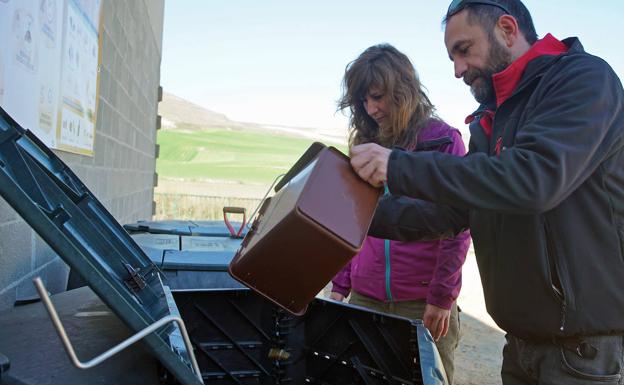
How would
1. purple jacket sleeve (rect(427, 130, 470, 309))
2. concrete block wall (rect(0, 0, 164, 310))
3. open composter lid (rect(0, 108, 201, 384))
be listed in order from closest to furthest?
open composter lid (rect(0, 108, 201, 384)) → concrete block wall (rect(0, 0, 164, 310)) → purple jacket sleeve (rect(427, 130, 470, 309))

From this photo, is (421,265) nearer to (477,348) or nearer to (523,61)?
(523,61)

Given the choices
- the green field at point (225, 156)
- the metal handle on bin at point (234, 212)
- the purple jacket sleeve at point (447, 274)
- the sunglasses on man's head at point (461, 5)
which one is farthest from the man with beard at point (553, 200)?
the green field at point (225, 156)

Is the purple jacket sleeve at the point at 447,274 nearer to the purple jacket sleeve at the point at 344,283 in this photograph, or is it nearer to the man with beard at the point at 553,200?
the purple jacket sleeve at the point at 344,283

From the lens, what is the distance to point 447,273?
230 centimetres

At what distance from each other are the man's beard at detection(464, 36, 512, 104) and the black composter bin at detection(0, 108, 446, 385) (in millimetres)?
795

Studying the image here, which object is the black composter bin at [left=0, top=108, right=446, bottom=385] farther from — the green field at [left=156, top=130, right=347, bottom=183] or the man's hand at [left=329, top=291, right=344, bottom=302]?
the green field at [left=156, top=130, right=347, bottom=183]

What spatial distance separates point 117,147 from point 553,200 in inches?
145

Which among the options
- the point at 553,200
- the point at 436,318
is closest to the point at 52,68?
the point at 436,318

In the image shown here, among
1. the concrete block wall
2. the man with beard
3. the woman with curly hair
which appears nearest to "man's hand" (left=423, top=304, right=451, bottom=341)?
the woman with curly hair

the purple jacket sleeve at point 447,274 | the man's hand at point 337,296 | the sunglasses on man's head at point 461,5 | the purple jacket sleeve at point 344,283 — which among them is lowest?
the man's hand at point 337,296

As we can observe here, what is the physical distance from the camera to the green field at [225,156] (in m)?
33.8

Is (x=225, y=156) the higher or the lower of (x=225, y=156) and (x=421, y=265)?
the higher

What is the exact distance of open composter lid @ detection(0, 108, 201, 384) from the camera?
97 centimetres

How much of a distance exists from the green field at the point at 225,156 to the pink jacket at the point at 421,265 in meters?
28.4
